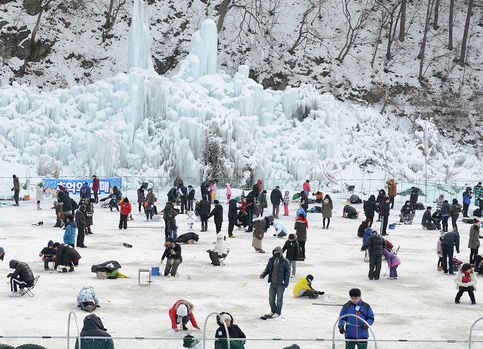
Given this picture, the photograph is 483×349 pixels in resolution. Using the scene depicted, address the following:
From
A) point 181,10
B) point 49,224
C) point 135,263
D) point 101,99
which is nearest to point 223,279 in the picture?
point 135,263

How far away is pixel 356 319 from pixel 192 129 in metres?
30.4

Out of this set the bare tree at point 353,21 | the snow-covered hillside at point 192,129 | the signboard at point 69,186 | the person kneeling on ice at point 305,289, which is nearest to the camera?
the person kneeling on ice at point 305,289

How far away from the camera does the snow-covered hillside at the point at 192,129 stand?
39.9 metres

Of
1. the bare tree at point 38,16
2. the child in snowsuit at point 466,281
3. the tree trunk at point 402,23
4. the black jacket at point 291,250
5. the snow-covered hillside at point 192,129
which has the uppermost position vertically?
the tree trunk at point 402,23

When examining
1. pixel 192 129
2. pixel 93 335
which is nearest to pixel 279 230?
pixel 93 335

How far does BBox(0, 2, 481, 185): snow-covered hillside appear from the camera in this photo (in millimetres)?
39875

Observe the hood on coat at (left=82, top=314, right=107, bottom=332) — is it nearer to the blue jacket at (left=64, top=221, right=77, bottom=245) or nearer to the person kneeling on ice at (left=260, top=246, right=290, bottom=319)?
the person kneeling on ice at (left=260, top=246, right=290, bottom=319)

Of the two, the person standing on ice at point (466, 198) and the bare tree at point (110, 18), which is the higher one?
the bare tree at point (110, 18)

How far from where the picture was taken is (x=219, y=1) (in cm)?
6112

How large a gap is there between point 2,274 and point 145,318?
5.23 metres

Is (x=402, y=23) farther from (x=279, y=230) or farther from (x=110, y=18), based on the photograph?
(x=279, y=230)

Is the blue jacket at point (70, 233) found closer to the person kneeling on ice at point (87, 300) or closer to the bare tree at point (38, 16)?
the person kneeling on ice at point (87, 300)

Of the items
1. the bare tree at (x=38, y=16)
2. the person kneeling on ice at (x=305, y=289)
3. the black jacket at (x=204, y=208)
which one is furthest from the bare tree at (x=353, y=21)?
the person kneeling on ice at (x=305, y=289)

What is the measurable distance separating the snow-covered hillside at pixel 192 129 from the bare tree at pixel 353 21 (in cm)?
1057
